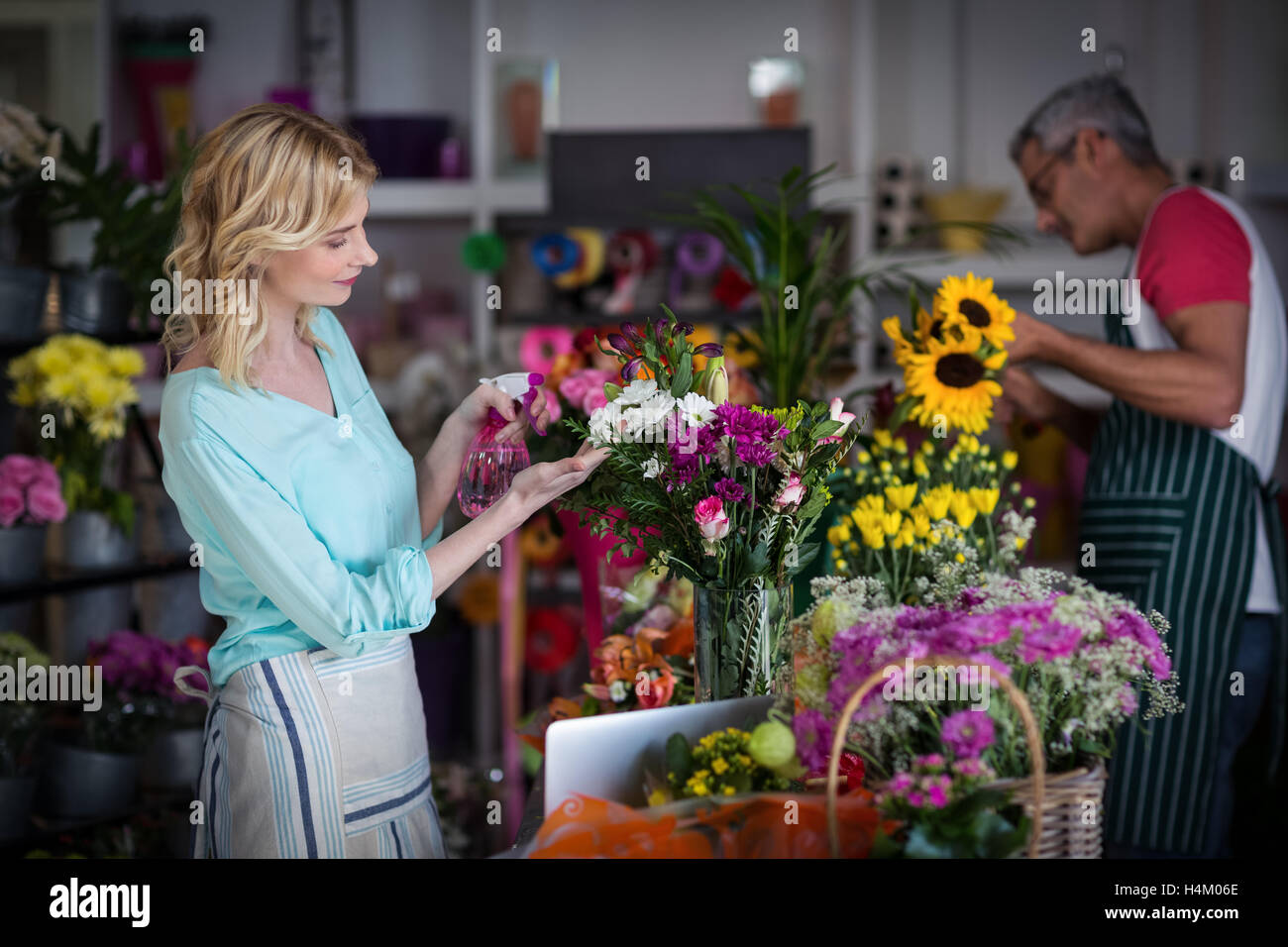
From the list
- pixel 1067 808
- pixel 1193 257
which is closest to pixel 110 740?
pixel 1067 808

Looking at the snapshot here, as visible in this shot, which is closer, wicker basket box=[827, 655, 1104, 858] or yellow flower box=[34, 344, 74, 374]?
wicker basket box=[827, 655, 1104, 858]

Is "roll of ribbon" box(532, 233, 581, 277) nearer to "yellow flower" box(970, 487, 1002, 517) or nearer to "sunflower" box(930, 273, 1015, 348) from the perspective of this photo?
"sunflower" box(930, 273, 1015, 348)

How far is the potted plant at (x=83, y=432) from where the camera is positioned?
2365 millimetres

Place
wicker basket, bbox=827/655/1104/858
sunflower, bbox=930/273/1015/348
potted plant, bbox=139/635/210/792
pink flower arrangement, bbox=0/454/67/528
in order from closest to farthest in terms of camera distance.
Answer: wicker basket, bbox=827/655/1104/858
sunflower, bbox=930/273/1015/348
pink flower arrangement, bbox=0/454/67/528
potted plant, bbox=139/635/210/792

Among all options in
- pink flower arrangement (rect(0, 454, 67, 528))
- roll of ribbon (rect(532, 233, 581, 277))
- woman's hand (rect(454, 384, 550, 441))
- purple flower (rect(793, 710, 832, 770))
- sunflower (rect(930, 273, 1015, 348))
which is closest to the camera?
purple flower (rect(793, 710, 832, 770))

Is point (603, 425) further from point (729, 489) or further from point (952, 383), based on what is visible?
point (952, 383)

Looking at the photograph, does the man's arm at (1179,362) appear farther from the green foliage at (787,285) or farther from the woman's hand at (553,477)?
the woman's hand at (553,477)

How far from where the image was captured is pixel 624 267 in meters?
3.53

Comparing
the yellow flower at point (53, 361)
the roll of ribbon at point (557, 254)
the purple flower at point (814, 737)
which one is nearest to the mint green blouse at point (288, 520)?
the purple flower at point (814, 737)

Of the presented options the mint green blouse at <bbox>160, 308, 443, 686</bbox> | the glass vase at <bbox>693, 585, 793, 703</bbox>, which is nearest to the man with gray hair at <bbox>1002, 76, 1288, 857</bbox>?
the glass vase at <bbox>693, 585, 793, 703</bbox>

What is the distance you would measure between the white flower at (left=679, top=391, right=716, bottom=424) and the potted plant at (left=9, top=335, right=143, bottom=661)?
164 centimetres

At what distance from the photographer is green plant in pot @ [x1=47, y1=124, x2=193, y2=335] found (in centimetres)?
243

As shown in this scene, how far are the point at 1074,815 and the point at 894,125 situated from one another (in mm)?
3221

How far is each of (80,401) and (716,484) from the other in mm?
1713
